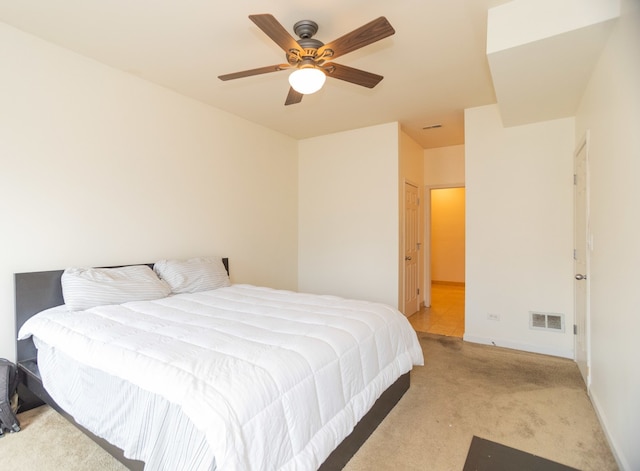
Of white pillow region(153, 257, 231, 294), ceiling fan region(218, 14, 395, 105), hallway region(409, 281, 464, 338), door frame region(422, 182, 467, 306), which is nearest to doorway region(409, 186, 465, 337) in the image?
hallway region(409, 281, 464, 338)

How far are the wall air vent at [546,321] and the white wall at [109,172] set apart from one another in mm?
3227

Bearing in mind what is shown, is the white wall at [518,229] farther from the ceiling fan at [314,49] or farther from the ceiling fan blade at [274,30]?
the ceiling fan blade at [274,30]

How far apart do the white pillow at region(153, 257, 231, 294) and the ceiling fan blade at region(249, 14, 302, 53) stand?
7.04 feet

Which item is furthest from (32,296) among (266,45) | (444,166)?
(444,166)

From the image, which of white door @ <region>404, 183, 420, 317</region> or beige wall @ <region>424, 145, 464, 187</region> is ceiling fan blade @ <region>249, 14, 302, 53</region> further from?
beige wall @ <region>424, 145, 464, 187</region>

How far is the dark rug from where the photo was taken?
1.79 meters

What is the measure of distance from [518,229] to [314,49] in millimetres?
2901

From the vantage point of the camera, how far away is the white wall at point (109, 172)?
2422 millimetres

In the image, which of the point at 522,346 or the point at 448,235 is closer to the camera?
the point at 522,346

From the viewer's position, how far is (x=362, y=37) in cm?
191

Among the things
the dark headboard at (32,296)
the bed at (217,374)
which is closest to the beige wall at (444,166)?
the bed at (217,374)

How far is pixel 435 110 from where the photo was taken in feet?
12.8

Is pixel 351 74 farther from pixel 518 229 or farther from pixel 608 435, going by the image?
pixel 608 435

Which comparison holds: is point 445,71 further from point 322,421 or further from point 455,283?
point 455,283
